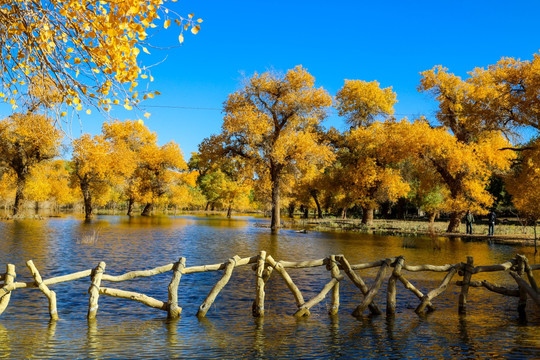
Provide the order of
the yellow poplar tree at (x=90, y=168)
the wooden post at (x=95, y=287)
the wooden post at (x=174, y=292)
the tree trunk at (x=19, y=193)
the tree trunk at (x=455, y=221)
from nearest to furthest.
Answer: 1. the wooden post at (x=95, y=287)
2. the wooden post at (x=174, y=292)
3. the tree trunk at (x=455, y=221)
4. the tree trunk at (x=19, y=193)
5. the yellow poplar tree at (x=90, y=168)

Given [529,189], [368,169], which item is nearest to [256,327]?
[529,189]

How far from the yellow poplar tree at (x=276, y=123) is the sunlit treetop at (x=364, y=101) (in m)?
8.30

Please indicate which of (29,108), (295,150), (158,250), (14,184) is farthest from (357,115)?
(29,108)

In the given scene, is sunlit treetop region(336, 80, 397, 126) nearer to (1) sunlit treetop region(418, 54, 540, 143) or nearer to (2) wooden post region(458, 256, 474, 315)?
(1) sunlit treetop region(418, 54, 540, 143)

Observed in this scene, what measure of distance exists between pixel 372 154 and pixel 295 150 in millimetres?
10674

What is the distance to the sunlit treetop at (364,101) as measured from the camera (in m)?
52.2

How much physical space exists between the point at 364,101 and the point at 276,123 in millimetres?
12154

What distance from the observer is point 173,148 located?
79688 mm

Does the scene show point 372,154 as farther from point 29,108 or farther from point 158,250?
point 29,108

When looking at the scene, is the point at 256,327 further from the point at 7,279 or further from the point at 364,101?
the point at 364,101

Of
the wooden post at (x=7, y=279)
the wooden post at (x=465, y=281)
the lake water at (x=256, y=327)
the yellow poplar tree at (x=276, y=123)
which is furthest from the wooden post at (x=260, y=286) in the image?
the yellow poplar tree at (x=276, y=123)

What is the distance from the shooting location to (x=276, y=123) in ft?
149

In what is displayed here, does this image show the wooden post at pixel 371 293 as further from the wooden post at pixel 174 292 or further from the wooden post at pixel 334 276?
the wooden post at pixel 174 292

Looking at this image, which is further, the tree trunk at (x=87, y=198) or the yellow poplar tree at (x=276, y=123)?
the tree trunk at (x=87, y=198)
